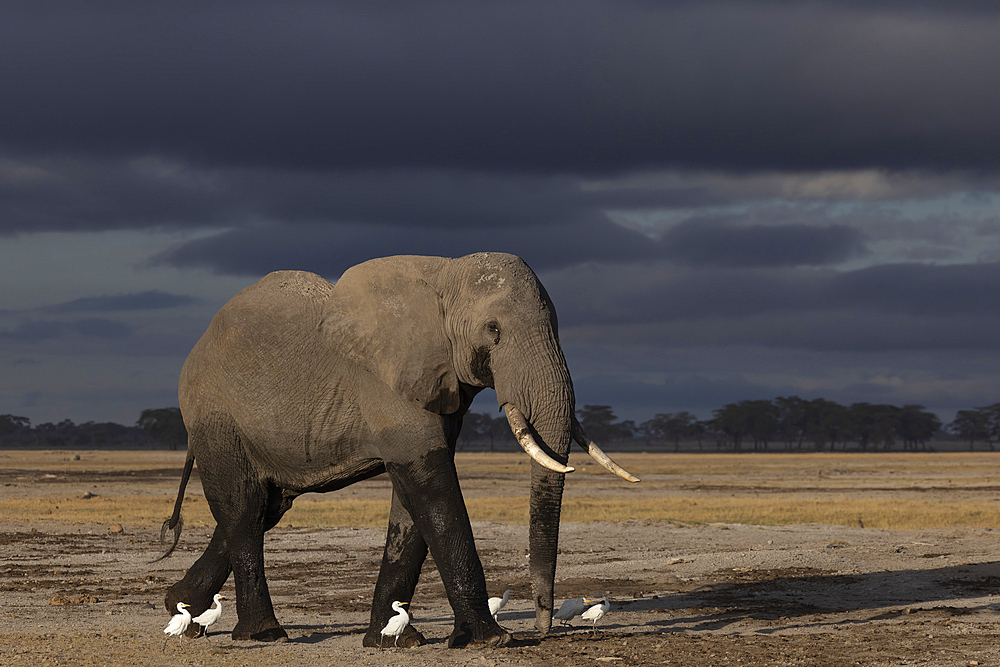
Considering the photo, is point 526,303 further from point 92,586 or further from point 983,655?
point 92,586

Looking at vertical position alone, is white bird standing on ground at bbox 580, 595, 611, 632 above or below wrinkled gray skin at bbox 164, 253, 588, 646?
below

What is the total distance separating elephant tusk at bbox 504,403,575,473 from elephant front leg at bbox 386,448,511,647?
100cm

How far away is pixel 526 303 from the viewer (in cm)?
1090

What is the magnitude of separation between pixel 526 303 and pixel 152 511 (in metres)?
32.3

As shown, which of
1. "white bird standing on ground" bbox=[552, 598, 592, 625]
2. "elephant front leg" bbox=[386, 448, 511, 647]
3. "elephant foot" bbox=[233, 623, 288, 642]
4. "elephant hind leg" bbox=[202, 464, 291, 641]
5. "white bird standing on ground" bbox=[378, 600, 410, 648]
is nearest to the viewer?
"elephant front leg" bbox=[386, 448, 511, 647]

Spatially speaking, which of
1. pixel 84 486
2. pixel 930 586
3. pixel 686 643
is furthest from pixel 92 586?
pixel 84 486

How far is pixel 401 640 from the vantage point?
12102 mm

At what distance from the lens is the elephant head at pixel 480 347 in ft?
34.7

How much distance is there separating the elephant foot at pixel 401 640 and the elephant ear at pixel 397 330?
2.58 metres

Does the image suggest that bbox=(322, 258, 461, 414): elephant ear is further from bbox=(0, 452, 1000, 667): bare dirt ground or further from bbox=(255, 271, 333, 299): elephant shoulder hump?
bbox=(0, 452, 1000, 667): bare dirt ground

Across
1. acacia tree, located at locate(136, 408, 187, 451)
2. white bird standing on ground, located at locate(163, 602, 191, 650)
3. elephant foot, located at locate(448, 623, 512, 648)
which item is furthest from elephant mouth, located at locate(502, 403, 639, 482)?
acacia tree, located at locate(136, 408, 187, 451)

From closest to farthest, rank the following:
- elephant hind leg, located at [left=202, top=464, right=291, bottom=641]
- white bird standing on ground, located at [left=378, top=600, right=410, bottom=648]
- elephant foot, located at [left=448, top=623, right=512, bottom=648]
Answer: elephant foot, located at [left=448, top=623, right=512, bottom=648], white bird standing on ground, located at [left=378, top=600, right=410, bottom=648], elephant hind leg, located at [left=202, top=464, right=291, bottom=641]

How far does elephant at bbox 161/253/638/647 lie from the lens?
426 inches

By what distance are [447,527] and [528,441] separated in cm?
142
